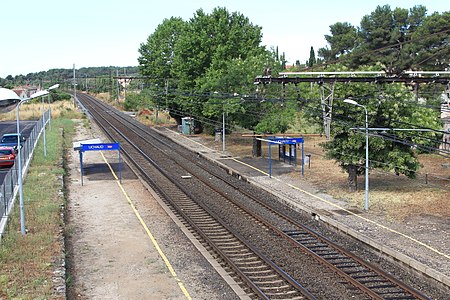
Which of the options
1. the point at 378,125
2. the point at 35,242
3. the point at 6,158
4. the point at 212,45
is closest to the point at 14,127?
the point at 212,45

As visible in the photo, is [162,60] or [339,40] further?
[339,40]

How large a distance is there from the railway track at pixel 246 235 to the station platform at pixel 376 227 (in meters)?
1.04

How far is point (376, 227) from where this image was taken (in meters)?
19.7

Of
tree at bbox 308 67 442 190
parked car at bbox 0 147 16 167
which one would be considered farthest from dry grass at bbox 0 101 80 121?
tree at bbox 308 67 442 190

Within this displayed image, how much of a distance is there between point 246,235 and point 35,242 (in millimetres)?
6995

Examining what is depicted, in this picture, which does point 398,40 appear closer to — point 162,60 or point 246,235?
point 162,60

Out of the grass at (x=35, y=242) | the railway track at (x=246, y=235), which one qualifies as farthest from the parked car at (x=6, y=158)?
the railway track at (x=246, y=235)

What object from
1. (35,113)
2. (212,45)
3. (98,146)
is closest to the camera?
(98,146)

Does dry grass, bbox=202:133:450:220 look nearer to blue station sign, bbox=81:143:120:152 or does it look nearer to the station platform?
the station platform

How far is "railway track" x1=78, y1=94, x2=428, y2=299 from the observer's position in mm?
14281

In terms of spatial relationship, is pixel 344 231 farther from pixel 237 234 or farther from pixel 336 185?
pixel 336 185

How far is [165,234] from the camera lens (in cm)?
1972

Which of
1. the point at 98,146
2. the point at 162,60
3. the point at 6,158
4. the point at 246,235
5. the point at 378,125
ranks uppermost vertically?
the point at 162,60

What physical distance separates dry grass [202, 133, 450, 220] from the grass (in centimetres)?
1188
